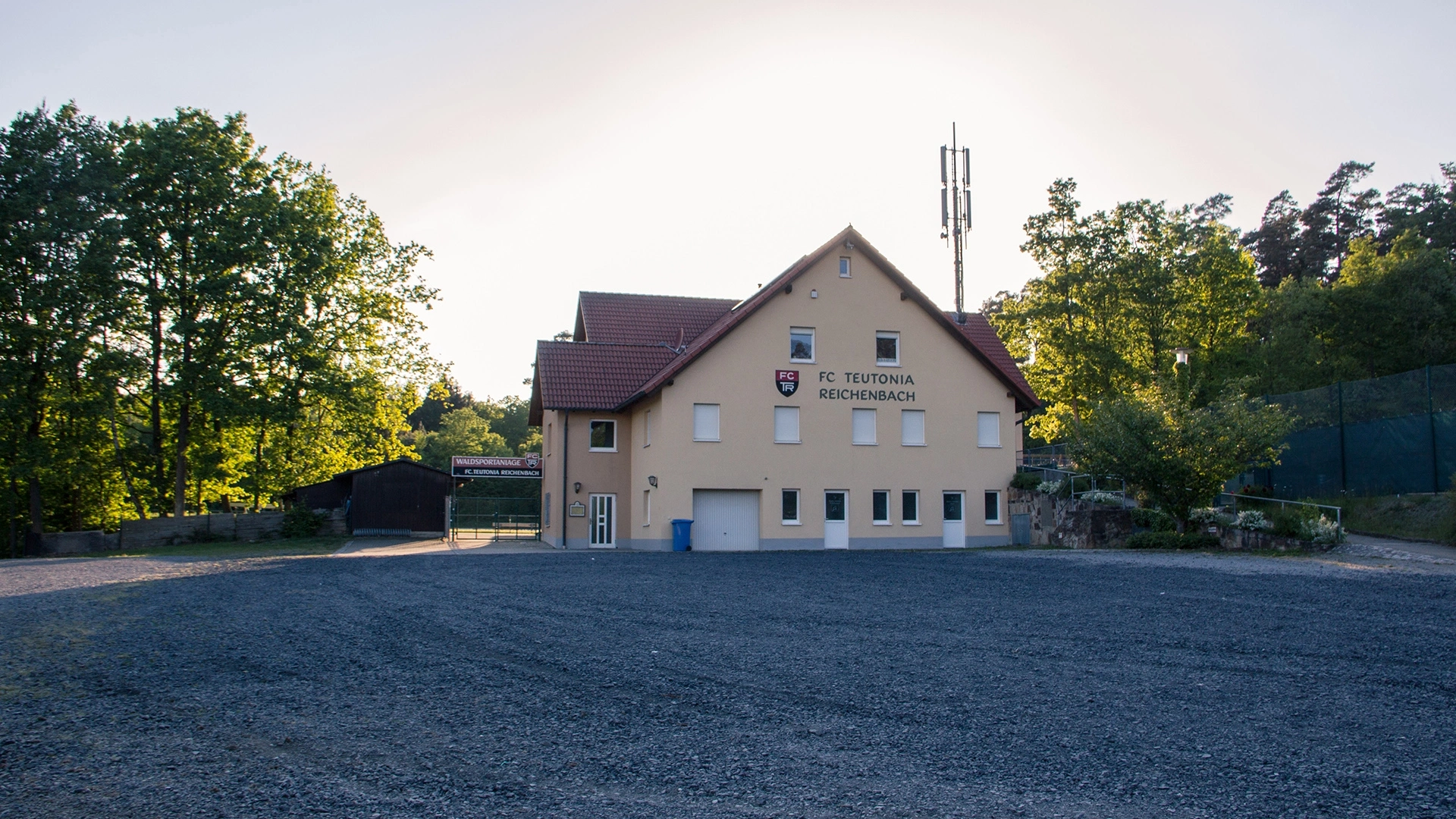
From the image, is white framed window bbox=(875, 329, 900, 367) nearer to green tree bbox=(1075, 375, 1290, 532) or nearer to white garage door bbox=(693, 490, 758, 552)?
white garage door bbox=(693, 490, 758, 552)

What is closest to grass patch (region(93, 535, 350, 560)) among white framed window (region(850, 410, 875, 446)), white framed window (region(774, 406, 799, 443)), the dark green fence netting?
white framed window (region(774, 406, 799, 443))

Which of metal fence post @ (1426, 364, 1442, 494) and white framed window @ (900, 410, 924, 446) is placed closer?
metal fence post @ (1426, 364, 1442, 494)

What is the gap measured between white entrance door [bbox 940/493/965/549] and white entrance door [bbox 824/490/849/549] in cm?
306

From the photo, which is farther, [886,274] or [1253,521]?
[886,274]

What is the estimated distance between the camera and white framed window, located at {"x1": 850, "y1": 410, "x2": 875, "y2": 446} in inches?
1211

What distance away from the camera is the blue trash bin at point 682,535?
28953 millimetres

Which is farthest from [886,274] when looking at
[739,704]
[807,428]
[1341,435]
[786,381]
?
[739,704]

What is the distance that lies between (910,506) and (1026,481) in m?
3.54

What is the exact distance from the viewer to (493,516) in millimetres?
44281

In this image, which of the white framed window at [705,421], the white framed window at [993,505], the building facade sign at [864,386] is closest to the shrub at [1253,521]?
the white framed window at [993,505]

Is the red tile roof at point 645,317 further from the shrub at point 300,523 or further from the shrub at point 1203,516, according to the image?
the shrub at point 1203,516

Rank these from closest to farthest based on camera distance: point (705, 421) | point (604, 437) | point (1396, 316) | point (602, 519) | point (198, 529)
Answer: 1. point (705, 421)
2. point (602, 519)
3. point (604, 437)
4. point (198, 529)
5. point (1396, 316)

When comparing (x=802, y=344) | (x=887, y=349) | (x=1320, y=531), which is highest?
(x=802, y=344)

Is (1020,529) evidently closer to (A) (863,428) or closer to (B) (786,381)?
(A) (863,428)
